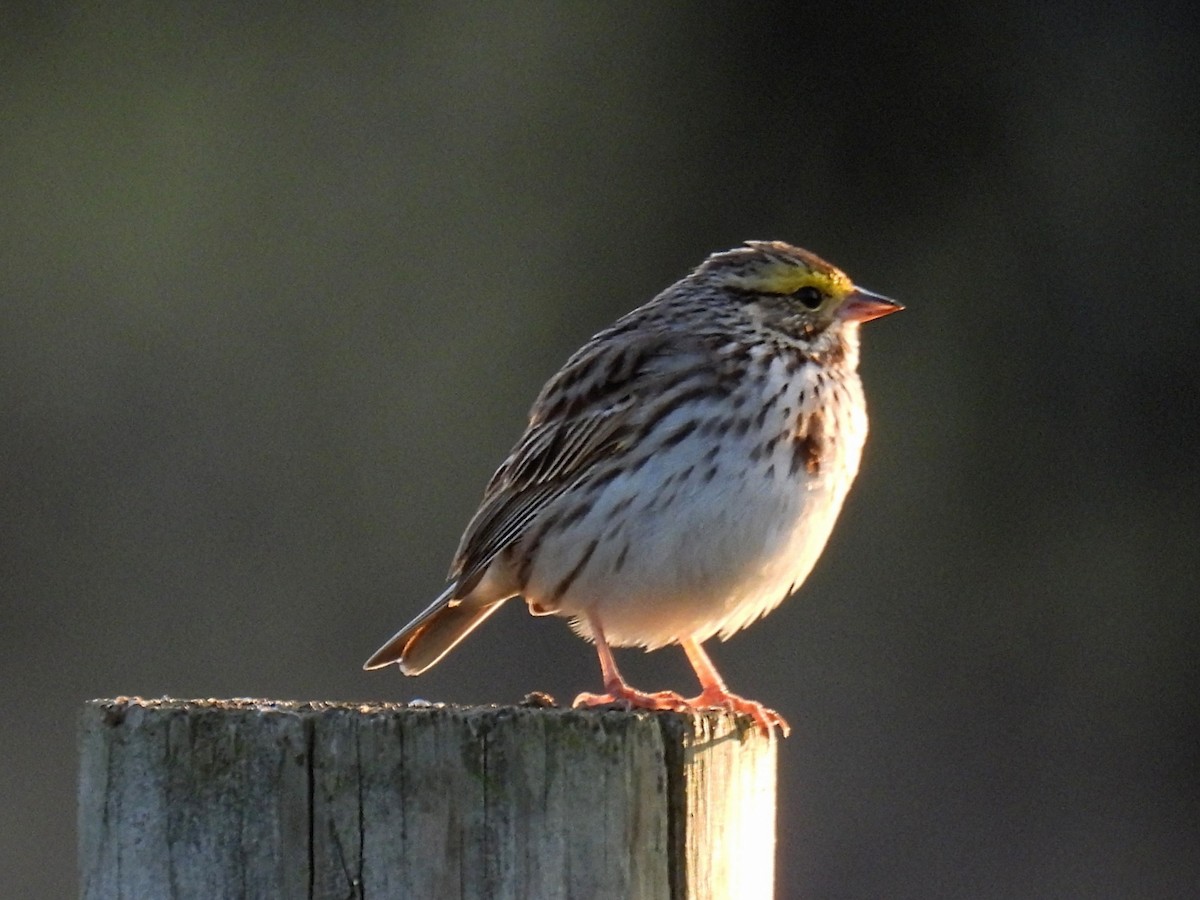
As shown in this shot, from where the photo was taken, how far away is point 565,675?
1113 centimetres

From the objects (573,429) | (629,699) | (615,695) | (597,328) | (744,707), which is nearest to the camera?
(744,707)

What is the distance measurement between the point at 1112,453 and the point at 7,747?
5862mm

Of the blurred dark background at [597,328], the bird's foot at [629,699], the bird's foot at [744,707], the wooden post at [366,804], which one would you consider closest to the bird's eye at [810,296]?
the bird's foot at [744,707]

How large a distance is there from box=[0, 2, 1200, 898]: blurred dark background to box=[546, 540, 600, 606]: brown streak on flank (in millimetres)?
4832

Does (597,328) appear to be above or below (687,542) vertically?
above

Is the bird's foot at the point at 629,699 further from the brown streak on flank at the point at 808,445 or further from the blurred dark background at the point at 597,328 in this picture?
the blurred dark background at the point at 597,328

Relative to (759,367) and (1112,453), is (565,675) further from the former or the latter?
(759,367)

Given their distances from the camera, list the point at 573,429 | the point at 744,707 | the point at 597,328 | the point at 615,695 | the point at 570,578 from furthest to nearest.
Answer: the point at 597,328, the point at 573,429, the point at 570,578, the point at 615,695, the point at 744,707

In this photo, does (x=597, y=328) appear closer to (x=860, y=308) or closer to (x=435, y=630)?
(x=860, y=308)

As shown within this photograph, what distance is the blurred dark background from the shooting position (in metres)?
11.3

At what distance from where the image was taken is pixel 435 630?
6336 millimetres

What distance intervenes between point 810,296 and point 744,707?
1.52 m

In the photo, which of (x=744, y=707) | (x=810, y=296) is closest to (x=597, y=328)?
(x=810, y=296)

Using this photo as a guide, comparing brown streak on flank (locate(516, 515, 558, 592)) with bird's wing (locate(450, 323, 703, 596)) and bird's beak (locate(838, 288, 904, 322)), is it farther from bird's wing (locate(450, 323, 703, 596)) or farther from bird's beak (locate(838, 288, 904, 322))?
bird's beak (locate(838, 288, 904, 322))
